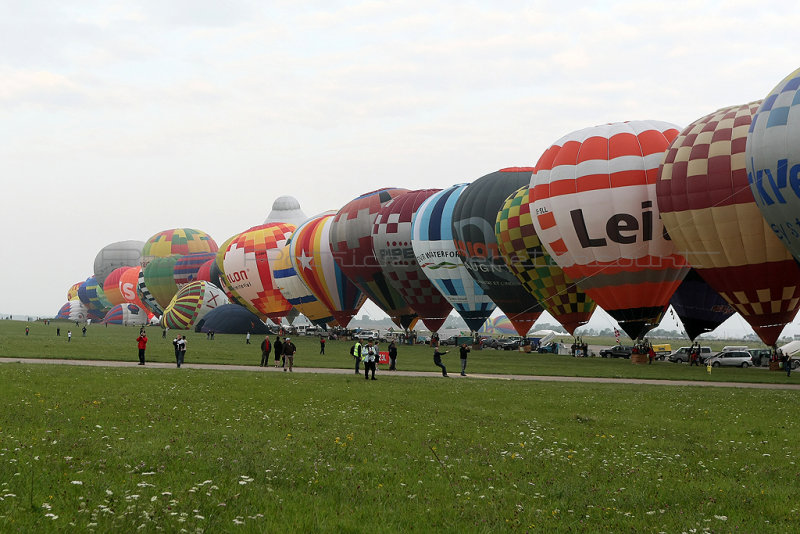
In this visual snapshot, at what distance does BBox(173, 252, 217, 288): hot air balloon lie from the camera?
10519 centimetres

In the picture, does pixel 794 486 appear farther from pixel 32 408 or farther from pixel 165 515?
pixel 32 408

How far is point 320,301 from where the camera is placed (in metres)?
76.4

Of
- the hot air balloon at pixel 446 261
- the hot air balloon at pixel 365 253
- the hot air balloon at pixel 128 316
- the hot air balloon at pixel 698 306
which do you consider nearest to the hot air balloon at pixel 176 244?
the hot air balloon at pixel 128 316

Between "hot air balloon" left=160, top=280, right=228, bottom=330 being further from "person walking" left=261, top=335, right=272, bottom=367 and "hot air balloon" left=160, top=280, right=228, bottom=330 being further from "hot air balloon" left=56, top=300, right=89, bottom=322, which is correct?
"hot air balloon" left=56, top=300, right=89, bottom=322

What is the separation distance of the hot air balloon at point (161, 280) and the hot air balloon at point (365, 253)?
45361mm

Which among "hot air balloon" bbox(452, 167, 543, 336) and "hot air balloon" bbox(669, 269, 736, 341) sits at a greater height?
"hot air balloon" bbox(452, 167, 543, 336)

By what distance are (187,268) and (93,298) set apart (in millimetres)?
58870

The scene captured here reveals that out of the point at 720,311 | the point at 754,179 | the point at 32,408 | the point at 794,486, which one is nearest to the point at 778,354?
the point at 720,311

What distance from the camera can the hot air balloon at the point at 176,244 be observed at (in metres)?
116

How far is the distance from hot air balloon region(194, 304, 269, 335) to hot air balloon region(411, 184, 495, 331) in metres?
24.7

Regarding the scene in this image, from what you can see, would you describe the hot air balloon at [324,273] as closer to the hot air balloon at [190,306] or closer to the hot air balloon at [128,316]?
the hot air balloon at [190,306]

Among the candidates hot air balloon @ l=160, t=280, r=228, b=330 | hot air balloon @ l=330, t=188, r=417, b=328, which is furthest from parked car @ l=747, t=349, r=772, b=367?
hot air balloon @ l=160, t=280, r=228, b=330

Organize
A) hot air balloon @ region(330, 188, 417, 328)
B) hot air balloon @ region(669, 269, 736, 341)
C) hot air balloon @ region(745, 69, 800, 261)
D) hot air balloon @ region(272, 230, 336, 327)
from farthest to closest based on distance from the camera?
1. hot air balloon @ region(272, 230, 336, 327)
2. hot air balloon @ region(330, 188, 417, 328)
3. hot air balloon @ region(669, 269, 736, 341)
4. hot air balloon @ region(745, 69, 800, 261)

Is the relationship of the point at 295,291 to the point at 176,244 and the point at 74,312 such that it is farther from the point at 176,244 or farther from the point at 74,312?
the point at 74,312
